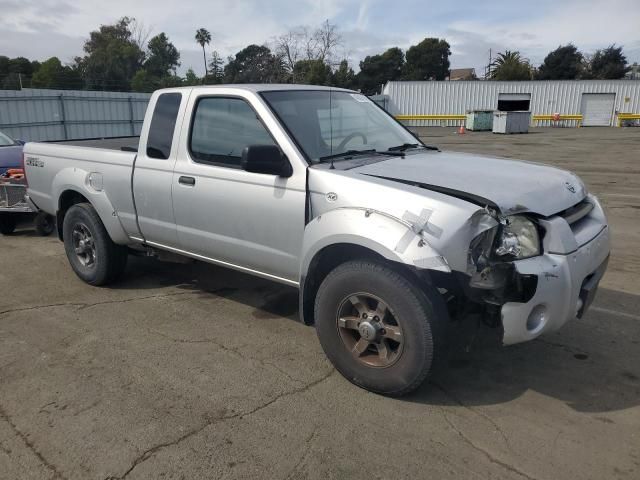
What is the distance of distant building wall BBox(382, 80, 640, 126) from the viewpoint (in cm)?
4438

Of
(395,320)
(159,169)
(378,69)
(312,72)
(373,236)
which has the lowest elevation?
(395,320)

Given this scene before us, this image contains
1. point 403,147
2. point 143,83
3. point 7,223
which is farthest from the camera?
point 143,83

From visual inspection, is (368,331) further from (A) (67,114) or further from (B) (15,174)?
(A) (67,114)

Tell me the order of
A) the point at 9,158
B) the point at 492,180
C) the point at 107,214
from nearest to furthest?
the point at 492,180 → the point at 107,214 → the point at 9,158

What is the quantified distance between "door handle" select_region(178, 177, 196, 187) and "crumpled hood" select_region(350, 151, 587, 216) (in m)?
1.39

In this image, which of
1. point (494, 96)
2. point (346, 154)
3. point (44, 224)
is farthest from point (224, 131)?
point (494, 96)

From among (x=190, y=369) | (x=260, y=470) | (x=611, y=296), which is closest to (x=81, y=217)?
(x=190, y=369)

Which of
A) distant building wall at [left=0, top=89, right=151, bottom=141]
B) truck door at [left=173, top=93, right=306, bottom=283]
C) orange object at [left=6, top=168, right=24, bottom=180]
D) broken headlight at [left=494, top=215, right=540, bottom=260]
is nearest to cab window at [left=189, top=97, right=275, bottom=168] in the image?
truck door at [left=173, top=93, right=306, bottom=283]

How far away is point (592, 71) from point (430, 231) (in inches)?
3300

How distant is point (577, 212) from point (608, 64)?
270ft

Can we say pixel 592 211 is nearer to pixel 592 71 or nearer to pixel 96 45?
pixel 592 71

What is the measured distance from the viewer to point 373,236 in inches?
124

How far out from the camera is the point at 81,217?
17.6 ft

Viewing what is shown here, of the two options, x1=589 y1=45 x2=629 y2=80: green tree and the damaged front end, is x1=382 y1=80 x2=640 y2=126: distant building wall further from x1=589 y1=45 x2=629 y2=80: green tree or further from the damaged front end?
the damaged front end
